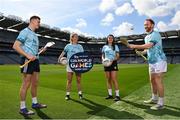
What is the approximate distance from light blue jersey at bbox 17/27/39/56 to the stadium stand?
48.2 metres

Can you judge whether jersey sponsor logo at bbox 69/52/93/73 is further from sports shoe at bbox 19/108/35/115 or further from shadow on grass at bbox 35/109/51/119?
sports shoe at bbox 19/108/35/115

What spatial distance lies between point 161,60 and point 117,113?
70.3 inches

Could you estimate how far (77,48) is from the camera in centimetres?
895

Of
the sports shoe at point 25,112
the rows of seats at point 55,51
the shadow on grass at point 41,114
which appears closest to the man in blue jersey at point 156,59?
the shadow on grass at point 41,114

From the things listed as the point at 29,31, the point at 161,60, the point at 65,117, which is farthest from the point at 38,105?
the point at 161,60

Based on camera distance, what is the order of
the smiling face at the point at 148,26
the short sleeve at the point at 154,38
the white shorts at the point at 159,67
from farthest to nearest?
the smiling face at the point at 148,26 < the white shorts at the point at 159,67 < the short sleeve at the point at 154,38

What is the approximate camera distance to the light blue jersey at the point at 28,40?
6698mm

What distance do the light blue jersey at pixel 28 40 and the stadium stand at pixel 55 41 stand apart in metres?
48.2

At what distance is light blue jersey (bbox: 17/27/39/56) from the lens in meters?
6.70

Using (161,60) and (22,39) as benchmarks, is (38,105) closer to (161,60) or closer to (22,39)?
(22,39)

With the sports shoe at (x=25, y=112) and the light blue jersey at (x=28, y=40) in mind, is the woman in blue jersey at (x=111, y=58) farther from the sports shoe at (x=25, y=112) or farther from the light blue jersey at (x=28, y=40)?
the sports shoe at (x=25, y=112)

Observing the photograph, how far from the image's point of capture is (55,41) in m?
95.0

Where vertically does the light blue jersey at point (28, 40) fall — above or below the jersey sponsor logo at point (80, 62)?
above

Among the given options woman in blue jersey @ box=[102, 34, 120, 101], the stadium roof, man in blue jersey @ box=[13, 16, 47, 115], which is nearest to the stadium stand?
the stadium roof
